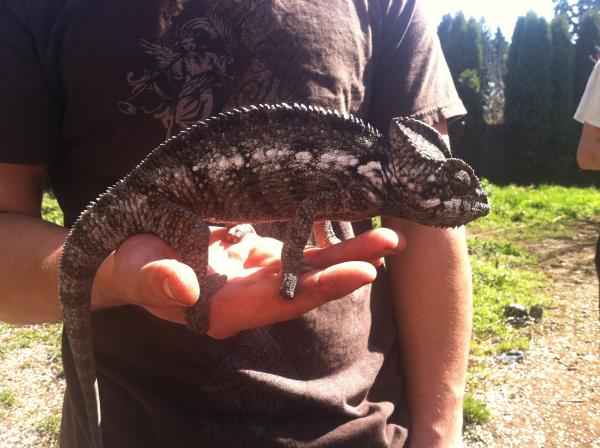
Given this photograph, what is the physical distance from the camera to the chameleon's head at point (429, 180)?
148 cm

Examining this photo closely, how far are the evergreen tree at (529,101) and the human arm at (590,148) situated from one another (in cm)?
1174

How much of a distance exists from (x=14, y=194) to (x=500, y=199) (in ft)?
31.8

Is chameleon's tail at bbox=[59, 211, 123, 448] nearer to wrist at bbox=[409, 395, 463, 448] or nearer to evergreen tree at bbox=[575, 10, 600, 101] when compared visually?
wrist at bbox=[409, 395, 463, 448]

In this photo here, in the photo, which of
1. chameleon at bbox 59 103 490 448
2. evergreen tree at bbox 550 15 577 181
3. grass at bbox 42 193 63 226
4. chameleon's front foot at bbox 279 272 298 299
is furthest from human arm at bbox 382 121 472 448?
evergreen tree at bbox 550 15 577 181

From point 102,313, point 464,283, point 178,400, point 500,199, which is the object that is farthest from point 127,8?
point 500,199

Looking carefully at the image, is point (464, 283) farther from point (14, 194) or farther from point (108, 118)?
point (14, 194)

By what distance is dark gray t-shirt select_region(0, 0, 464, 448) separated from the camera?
1535mm

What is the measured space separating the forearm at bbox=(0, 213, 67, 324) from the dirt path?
2.82 m

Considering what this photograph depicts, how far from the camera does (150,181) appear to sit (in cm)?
149

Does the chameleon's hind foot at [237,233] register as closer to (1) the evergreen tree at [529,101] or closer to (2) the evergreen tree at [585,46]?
(1) the evergreen tree at [529,101]

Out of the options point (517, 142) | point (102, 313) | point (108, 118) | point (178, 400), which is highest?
point (108, 118)

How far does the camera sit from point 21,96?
1540 millimetres

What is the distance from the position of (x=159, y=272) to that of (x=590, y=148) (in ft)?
10.7

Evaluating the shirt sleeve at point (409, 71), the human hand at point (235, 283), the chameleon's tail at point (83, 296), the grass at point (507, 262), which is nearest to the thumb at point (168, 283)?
the human hand at point (235, 283)
